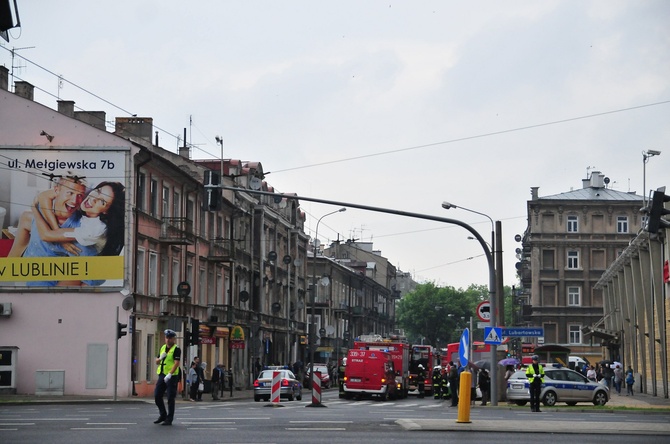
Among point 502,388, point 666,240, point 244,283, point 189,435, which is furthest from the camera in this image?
point 244,283

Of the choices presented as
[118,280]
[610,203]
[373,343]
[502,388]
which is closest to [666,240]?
[502,388]

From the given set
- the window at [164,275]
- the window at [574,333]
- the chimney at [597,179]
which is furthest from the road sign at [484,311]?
the chimney at [597,179]

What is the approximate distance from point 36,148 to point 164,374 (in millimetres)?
26706

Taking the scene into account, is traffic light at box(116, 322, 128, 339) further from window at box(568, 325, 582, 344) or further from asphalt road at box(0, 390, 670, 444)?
window at box(568, 325, 582, 344)

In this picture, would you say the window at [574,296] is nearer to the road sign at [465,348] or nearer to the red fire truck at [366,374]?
the red fire truck at [366,374]

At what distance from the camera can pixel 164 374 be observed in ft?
65.2

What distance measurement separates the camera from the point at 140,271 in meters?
46.7

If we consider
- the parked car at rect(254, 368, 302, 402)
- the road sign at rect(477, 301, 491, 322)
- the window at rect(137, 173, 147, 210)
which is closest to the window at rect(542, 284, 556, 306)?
the parked car at rect(254, 368, 302, 402)

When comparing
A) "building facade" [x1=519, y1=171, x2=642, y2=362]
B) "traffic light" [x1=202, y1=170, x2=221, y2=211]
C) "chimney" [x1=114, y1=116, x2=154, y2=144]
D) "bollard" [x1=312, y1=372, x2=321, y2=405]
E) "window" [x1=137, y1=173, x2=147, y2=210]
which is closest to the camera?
"traffic light" [x1=202, y1=170, x2=221, y2=211]

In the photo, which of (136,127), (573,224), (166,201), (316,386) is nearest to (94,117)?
(136,127)

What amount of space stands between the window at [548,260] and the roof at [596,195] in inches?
186

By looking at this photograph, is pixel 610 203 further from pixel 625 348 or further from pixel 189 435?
pixel 189 435

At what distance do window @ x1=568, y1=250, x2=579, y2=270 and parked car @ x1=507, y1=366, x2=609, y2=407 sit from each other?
5725cm

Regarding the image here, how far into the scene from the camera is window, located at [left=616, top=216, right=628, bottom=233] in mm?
96625
